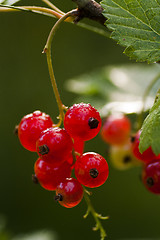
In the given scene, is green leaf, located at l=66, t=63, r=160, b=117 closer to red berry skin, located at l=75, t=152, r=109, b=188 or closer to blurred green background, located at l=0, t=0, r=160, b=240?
red berry skin, located at l=75, t=152, r=109, b=188

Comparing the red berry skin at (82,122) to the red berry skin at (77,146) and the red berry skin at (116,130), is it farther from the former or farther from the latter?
the red berry skin at (116,130)

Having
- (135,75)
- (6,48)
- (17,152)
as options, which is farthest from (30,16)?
(135,75)

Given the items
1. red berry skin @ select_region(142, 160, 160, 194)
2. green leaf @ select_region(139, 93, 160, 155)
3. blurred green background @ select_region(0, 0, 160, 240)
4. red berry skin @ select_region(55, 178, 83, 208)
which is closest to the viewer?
green leaf @ select_region(139, 93, 160, 155)

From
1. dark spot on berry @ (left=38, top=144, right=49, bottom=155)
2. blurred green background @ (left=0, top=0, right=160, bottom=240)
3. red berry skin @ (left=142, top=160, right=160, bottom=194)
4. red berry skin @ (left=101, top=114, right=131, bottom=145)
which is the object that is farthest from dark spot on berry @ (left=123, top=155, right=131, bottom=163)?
blurred green background @ (left=0, top=0, right=160, bottom=240)

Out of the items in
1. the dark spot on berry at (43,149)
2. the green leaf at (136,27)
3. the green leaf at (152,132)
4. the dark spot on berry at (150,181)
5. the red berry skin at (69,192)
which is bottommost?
the dark spot on berry at (150,181)

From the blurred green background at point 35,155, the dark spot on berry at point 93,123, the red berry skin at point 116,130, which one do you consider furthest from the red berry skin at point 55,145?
the blurred green background at point 35,155

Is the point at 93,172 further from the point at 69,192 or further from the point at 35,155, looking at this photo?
the point at 35,155
